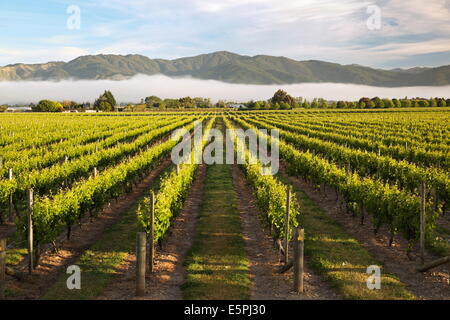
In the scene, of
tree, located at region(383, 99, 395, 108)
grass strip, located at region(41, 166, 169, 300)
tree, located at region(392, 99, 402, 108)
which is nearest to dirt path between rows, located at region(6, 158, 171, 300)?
grass strip, located at region(41, 166, 169, 300)

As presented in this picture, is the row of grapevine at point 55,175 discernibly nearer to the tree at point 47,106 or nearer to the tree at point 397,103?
the tree at point 47,106

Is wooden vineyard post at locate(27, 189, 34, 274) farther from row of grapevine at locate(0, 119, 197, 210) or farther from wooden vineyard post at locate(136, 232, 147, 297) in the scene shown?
row of grapevine at locate(0, 119, 197, 210)

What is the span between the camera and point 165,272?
10312mm

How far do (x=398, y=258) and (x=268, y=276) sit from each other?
4.12 meters

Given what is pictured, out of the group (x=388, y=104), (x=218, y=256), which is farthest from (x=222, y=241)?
(x=388, y=104)

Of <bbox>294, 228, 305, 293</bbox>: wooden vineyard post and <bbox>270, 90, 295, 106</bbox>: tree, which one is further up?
<bbox>270, 90, 295, 106</bbox>: tree

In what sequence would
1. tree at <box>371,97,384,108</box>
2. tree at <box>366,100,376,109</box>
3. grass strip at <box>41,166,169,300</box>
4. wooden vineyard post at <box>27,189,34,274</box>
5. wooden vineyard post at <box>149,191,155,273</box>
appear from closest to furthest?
grass strip at <box>41,166,169,300</box> < wooden vineyard post at <box>27,189,34,274</box> < wooden vineyard post at <box>149,191,155,273</box> < tree at <box>366,100,376,109</box> < tree at <box>371,97,384,108</box>

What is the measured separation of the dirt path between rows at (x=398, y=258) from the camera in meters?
9.20

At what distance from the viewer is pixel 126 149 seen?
27.6 meters

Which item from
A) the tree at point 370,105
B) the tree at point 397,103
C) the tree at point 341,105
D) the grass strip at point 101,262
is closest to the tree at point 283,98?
the tree at point 341,105

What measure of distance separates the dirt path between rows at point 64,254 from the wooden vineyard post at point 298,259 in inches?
235

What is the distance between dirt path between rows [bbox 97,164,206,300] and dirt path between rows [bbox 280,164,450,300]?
5.67 meters

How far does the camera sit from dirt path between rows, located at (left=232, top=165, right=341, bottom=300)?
8922mm
